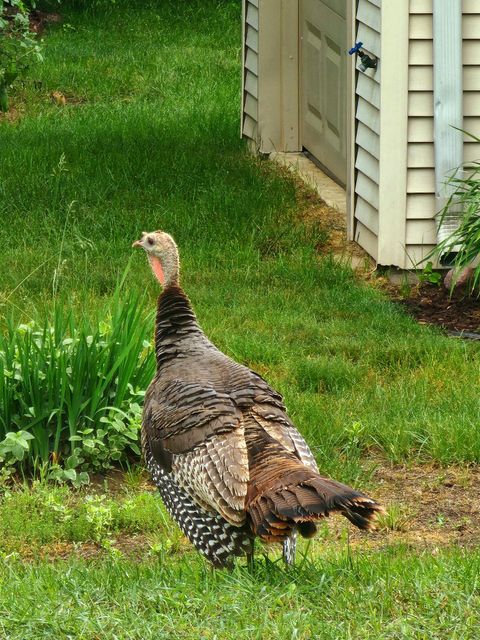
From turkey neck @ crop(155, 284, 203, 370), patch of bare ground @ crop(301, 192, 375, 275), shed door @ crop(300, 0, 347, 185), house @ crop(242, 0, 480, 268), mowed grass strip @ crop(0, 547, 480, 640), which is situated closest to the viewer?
mowed grass strip @ crop(0, 547, 480, 640)

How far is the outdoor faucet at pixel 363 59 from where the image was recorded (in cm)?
801

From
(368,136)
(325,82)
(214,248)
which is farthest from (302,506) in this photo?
(325,82)

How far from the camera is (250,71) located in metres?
11.3

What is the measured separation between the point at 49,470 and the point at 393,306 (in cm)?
272

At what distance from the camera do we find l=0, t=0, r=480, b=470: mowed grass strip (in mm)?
6141

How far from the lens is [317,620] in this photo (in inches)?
148

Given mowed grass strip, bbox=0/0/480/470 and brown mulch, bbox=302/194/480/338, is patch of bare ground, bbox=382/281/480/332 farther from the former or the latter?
mowed grass strip, bbox=0/0/480/470

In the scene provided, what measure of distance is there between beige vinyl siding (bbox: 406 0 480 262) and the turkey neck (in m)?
3.23

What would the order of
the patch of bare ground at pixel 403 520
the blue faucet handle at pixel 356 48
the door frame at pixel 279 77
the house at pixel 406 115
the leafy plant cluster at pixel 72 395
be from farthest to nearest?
1. the door frame at pixel 279 77
2. the blue faucet handle at pixel 356 48
3. the house at pixel 406 115
4. the leafy plant cluster at pixel 72 395
5. the patch of bare ground at pixel 403 520

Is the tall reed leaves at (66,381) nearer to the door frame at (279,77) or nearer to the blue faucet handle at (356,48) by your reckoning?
the blue faucet handle at (356,48)

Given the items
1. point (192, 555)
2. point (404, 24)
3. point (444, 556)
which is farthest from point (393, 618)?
point (404, 24)

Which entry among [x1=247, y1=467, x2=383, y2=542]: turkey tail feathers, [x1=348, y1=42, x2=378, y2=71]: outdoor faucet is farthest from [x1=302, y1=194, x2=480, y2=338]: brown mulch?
[x1=247, y1=467, x2=383, y2=542]: turkey tail feathers

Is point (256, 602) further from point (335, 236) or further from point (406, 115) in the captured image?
point (335, 236)

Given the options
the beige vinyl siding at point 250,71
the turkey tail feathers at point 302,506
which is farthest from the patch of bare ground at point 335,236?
the turkey tail feathers at point 302,506
